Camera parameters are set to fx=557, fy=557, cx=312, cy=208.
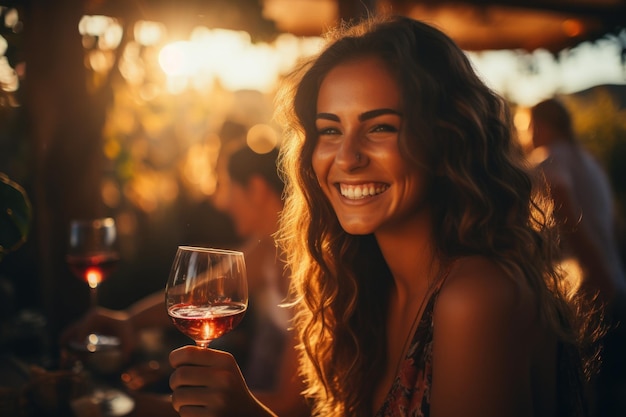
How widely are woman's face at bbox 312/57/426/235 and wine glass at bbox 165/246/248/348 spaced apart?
47 centimetres

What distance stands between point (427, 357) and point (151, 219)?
6.44m

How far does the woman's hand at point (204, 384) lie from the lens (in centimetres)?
137

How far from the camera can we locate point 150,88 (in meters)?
5.45

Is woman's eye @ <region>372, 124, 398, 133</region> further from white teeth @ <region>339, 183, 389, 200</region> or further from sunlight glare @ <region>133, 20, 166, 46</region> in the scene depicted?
sunlight glare @ <region>133, 20, 166, 46</region>

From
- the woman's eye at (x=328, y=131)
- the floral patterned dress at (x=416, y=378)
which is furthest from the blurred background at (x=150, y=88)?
the floral patterned dress at (x=416, y=378)

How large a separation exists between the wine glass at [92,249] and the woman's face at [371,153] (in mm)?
1238

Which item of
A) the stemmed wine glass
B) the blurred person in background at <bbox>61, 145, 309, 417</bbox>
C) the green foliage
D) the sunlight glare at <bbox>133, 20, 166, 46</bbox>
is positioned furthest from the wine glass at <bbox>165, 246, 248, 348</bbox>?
the sunlight glare at <bbox>133, 20, 166, 46</bbox>

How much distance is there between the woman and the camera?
1400mm

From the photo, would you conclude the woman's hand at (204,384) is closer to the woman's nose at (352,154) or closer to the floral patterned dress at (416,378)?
the floral patterned dress at (416,378)

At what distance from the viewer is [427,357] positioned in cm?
161

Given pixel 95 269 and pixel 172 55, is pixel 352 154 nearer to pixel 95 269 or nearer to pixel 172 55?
pixel 95 269

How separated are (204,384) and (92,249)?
4.40ft

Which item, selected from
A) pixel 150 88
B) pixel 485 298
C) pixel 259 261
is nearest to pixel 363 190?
pixel 485 298

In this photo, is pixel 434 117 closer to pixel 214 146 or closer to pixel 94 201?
pixel 94 201
